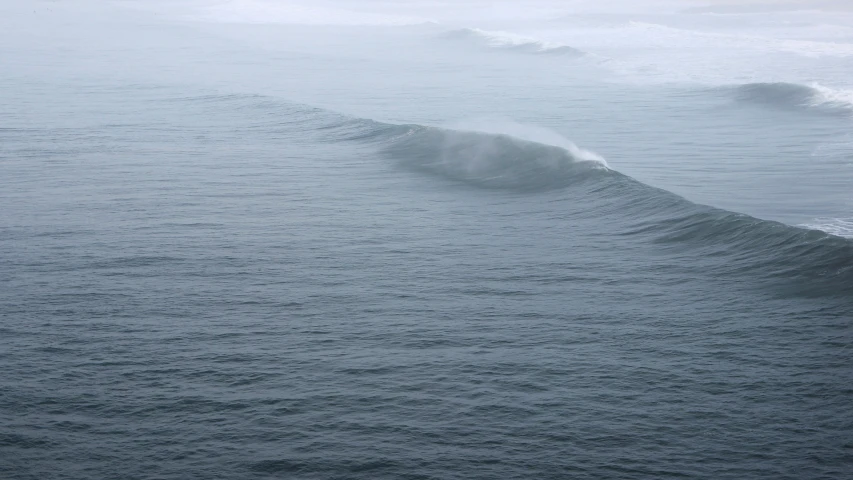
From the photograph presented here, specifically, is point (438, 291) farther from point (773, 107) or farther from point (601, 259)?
point (773, 107)

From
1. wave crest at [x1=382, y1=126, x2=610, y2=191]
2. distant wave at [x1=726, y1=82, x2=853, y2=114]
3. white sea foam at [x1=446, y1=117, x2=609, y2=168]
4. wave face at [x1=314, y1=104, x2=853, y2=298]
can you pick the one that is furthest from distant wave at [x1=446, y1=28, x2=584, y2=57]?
wave crest at [x1=382, y1=126, x2=610, y2=191]

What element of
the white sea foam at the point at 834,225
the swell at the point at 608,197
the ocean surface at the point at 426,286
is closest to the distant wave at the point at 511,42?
the ocean surface at the point at 426,286

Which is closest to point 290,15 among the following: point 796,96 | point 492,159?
point 796,96

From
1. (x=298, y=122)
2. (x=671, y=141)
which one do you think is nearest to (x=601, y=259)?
(x=671, y=141)

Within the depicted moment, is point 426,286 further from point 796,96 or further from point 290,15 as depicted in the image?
point 290,15

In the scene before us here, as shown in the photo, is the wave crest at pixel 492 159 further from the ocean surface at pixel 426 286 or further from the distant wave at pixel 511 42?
the distant wave at pixel 511 42

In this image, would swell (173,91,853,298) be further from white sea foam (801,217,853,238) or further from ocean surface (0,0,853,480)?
white sea foam (801,217,853,238)

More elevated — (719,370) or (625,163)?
(625,163)
